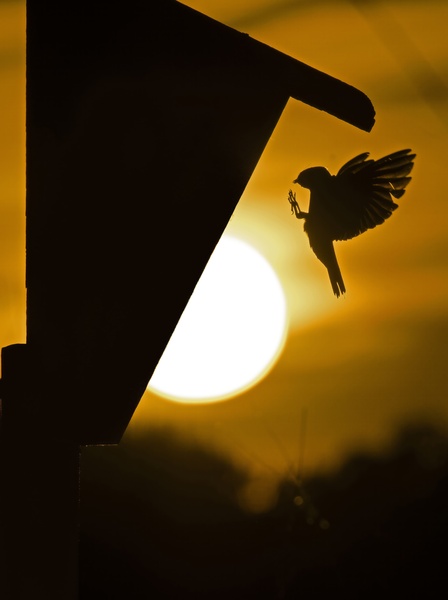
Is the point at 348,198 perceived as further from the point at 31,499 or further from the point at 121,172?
the point at 31,499

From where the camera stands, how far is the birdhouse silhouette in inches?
56.7

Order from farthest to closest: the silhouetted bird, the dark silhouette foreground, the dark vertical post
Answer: the dark silhouette foreground < the silhouetted bird < the dark vertical post

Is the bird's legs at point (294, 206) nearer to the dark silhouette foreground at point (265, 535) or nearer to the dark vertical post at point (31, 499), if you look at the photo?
the dark vertical post at point (31, 499)

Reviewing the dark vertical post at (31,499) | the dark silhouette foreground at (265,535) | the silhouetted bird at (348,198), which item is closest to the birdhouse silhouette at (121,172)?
the dark vertical post at (31,499)

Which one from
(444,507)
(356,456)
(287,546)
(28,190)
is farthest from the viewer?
(356,456)

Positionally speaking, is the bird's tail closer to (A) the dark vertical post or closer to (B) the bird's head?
(B) the bird's head

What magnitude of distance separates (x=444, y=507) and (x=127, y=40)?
21.7 metres

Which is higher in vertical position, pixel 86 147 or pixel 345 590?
pixel 86 147

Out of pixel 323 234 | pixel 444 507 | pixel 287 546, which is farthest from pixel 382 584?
pixel 323 234

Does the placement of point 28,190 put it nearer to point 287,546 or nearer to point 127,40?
point 127,40

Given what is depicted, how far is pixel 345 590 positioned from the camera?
17.3m

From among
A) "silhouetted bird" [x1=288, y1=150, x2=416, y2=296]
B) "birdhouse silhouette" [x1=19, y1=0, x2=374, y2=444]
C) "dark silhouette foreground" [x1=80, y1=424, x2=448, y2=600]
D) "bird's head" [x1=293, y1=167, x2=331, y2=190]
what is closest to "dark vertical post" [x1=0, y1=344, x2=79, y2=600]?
"birdhouse silhouette" [x1=19, y1=0, x2=374, y2=444]

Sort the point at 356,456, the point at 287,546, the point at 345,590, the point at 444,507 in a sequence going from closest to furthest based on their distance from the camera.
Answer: the point at 345,590 → the point at 287,546 → the point at 444,507 → the point at 356,456

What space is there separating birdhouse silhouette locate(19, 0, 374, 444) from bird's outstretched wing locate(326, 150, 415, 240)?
43 centimetres
